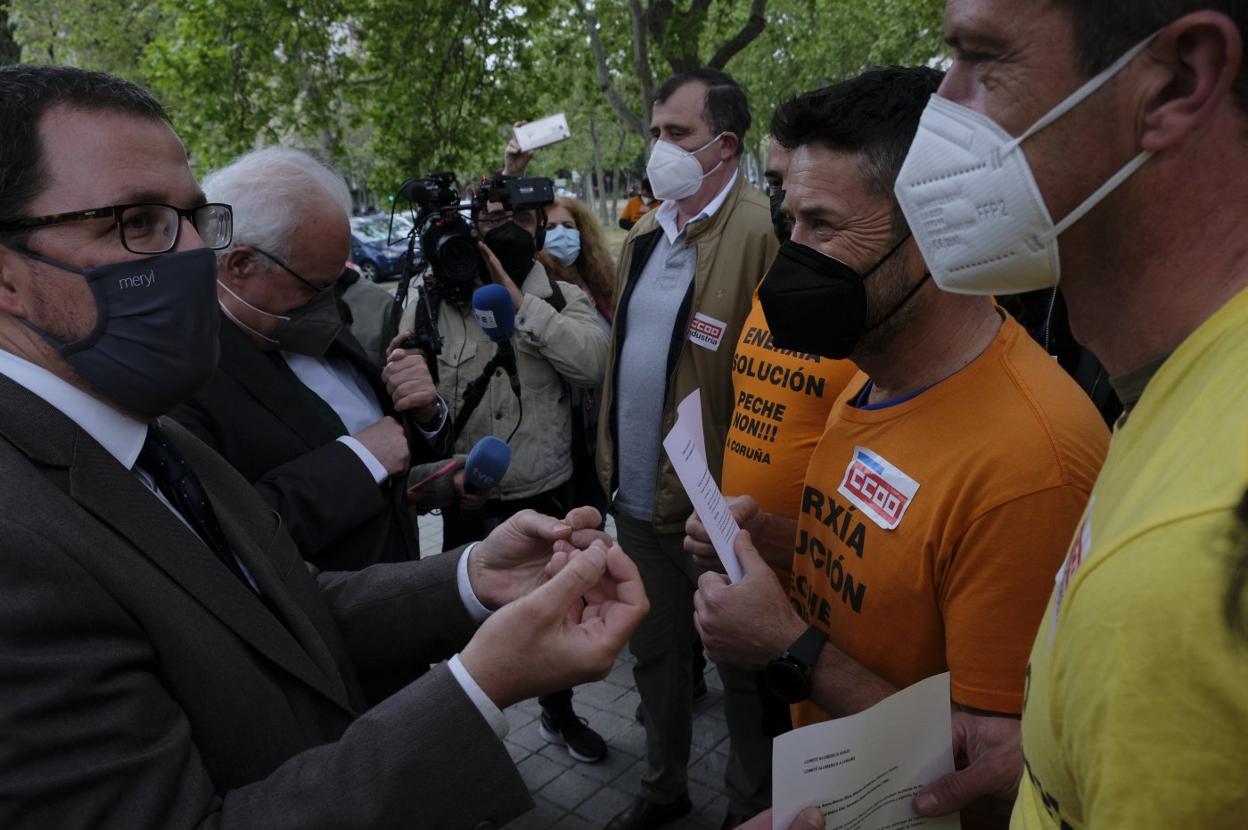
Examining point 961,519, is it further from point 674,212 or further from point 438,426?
point 674,212

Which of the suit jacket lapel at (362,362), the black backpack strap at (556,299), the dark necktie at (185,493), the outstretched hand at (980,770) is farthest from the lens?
the black backpack strap at (556,299)

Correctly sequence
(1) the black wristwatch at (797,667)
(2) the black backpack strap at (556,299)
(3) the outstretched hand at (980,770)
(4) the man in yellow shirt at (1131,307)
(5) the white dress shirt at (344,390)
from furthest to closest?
(2) the black backpack strap at (556,299) < (5) the white dress shirt at (344,390) < (1) the black wristwatch at (797,667) < (3) the outstretched hand at (980,770) < (4) the man in yellow shirt at (1131,307)

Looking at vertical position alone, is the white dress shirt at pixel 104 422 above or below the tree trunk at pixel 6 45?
below

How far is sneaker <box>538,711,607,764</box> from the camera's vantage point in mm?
3752

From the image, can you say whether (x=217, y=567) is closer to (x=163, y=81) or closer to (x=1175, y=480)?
(x=1175, y=480)

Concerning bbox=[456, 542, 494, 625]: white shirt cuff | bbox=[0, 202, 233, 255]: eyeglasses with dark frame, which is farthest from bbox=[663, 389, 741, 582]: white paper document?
bbox=[0, 202, 233, 255]: eyeglasses with dark frame

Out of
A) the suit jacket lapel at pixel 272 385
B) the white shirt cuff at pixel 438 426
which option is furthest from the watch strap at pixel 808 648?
the white shirt cuff at pixel 438 426

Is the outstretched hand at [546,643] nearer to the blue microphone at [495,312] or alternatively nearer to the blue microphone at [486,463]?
the blue microphone at [486,463]

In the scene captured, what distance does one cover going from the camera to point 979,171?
3.48 feet

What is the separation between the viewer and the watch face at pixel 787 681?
5.34 ft

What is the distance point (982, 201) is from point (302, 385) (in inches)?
79.9

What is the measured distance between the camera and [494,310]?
3.24 m

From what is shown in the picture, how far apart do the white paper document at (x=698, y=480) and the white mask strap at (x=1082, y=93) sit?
0.77 m

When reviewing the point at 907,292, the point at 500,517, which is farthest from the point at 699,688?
the point at 907,292
